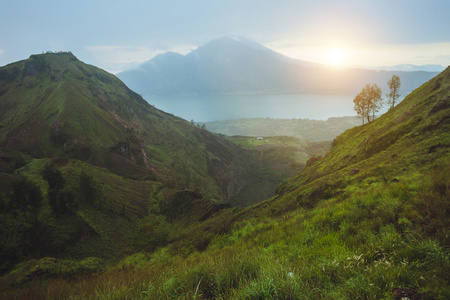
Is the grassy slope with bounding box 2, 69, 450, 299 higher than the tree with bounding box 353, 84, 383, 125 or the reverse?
the reverse

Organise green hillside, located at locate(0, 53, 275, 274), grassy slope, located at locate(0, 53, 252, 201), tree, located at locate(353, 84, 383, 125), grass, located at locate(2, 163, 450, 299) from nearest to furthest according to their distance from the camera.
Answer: grass, located at locate(2, 163, 450, 299)
green hillside, located at locate(0, 53, 275, 274)
tree, located at locate(353, 84, 383, 125)
grassy slope, located at locate(0, 53, 252, 201)

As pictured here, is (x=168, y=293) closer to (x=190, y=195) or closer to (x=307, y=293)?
(x=307, y=293)

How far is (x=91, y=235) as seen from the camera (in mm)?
28219

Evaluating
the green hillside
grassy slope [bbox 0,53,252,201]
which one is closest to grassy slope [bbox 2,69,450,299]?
the green hillside

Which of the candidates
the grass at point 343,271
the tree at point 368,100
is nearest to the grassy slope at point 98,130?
the tree at point 368,100

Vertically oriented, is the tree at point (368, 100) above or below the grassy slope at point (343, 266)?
above

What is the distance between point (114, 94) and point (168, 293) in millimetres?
132337

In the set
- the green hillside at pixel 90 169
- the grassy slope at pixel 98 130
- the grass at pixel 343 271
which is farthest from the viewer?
the grassy slope at pixel 98 130

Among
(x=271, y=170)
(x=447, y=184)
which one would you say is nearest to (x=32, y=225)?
(x=447, y=184)

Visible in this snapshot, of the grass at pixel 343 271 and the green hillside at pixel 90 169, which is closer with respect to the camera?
the grass at pixel 343 271

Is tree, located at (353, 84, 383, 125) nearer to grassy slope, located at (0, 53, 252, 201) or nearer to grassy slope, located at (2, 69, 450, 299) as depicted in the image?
grassy slope, located at (2, 69, 450, 299)

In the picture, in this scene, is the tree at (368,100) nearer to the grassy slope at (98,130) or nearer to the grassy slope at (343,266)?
the grassy slope at (343,266)

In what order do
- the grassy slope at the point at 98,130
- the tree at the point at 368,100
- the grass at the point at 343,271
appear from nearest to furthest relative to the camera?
the grass at the point at 343,271
the tree at the point at 368,100
the grassy slope at the point at 98,130

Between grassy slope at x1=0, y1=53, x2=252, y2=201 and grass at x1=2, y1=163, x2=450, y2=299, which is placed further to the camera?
grassy slope at x1=0, y1=53, x2=252, y2=201
